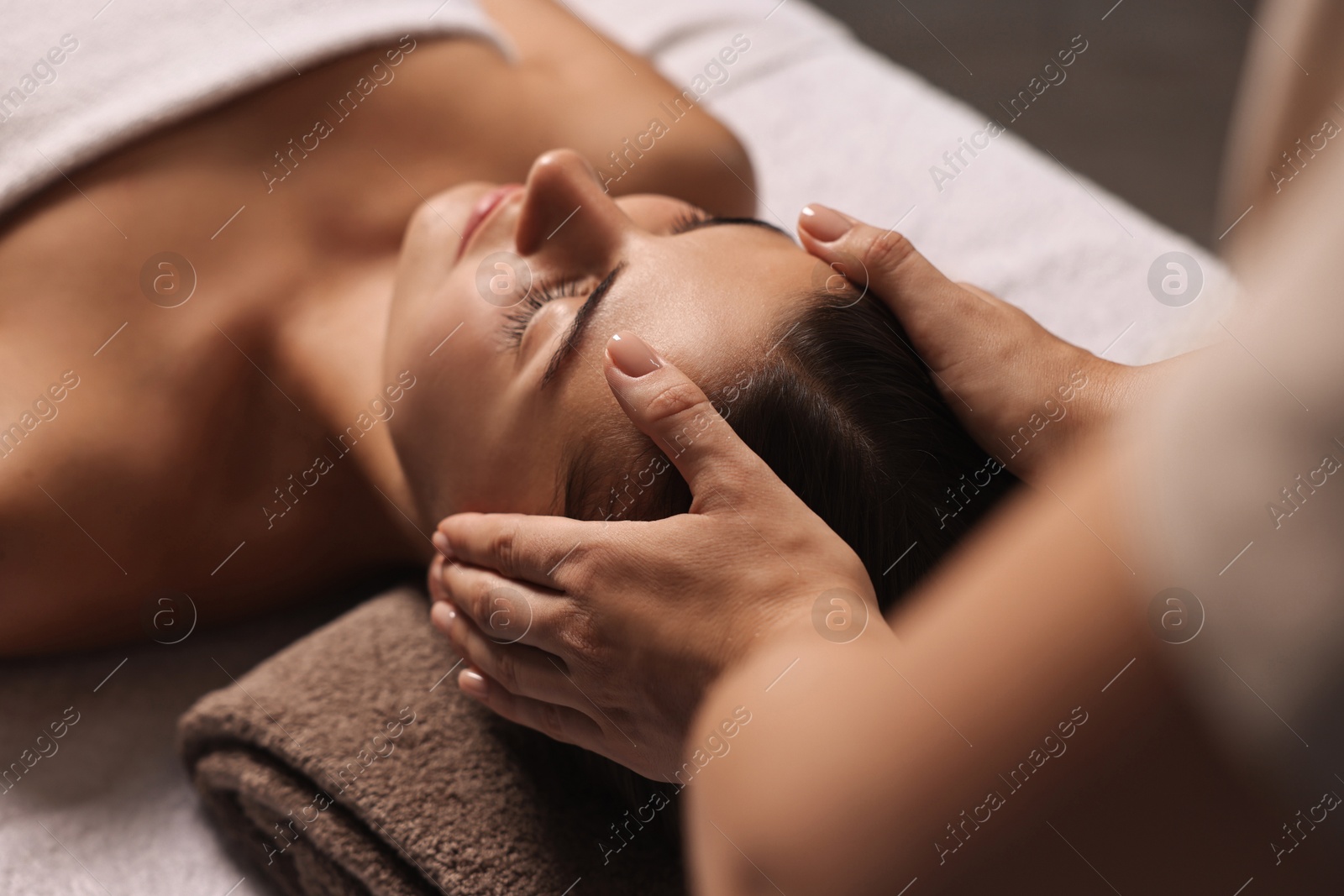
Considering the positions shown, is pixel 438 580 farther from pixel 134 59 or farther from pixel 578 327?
pixel 134 59

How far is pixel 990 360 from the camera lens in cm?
78

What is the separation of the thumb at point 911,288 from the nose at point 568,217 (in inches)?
7.2

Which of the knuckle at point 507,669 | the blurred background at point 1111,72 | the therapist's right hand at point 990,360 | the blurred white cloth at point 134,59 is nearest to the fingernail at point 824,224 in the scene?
the therapist's right hand at point 990,360

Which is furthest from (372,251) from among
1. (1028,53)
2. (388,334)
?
(1028,53)

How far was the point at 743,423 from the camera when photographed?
0.72m

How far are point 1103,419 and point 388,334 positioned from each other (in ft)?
2.22

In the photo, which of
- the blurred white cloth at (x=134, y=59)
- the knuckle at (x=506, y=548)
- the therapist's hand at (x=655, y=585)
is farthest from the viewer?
the blurred white cloth at (x=134, y=59)

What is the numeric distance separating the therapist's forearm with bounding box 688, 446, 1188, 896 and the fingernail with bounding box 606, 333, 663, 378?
24 cm

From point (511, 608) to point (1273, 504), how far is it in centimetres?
52

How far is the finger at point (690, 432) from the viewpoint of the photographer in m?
0.66

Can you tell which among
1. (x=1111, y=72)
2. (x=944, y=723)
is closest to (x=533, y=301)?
(x=944, y=723)

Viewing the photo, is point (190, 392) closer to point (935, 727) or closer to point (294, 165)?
point (294, 165)

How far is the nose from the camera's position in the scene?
82 cm

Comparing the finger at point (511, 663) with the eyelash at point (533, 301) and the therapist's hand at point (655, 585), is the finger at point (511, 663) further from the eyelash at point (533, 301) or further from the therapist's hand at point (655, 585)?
the eyelash at point (533, 301)
